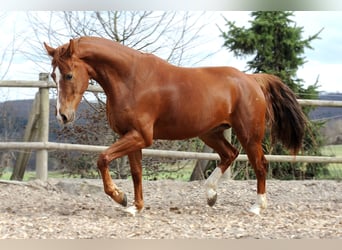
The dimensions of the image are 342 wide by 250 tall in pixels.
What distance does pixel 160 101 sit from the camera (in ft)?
15.5

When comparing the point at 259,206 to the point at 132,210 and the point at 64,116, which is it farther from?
the point at 64,116

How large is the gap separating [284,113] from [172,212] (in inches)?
62.1

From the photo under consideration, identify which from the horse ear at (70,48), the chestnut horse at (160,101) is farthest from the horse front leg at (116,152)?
the horse ear at (70,48)

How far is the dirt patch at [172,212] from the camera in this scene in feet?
13.3

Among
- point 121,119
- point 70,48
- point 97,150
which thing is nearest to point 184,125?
point 121,119

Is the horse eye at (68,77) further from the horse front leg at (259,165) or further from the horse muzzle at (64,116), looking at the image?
the horse front leg at (259,165)

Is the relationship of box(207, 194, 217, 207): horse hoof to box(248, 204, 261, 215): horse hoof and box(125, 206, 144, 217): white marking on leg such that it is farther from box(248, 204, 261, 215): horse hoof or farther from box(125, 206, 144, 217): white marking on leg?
box(125, 206, 144, 217): white marking on leg

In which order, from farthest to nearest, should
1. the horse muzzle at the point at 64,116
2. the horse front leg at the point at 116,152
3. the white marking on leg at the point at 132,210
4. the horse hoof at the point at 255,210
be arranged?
the horse hoof at the point at 255,210 < the white marking on leg at the point at 132,210 < the horse front leg at the point at 116,152 < the horse muzzle at the point at 64,116

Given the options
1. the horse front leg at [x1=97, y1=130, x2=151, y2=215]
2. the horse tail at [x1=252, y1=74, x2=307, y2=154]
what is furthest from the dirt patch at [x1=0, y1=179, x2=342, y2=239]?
the horse tail at [x1=252, y1=74, x2=307, y2=154]

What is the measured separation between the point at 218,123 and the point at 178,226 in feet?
3.86

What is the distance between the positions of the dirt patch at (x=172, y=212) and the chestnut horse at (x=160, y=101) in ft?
0.97

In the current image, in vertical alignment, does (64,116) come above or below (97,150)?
above

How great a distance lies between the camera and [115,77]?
4652mm

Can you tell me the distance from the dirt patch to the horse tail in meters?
0.70
